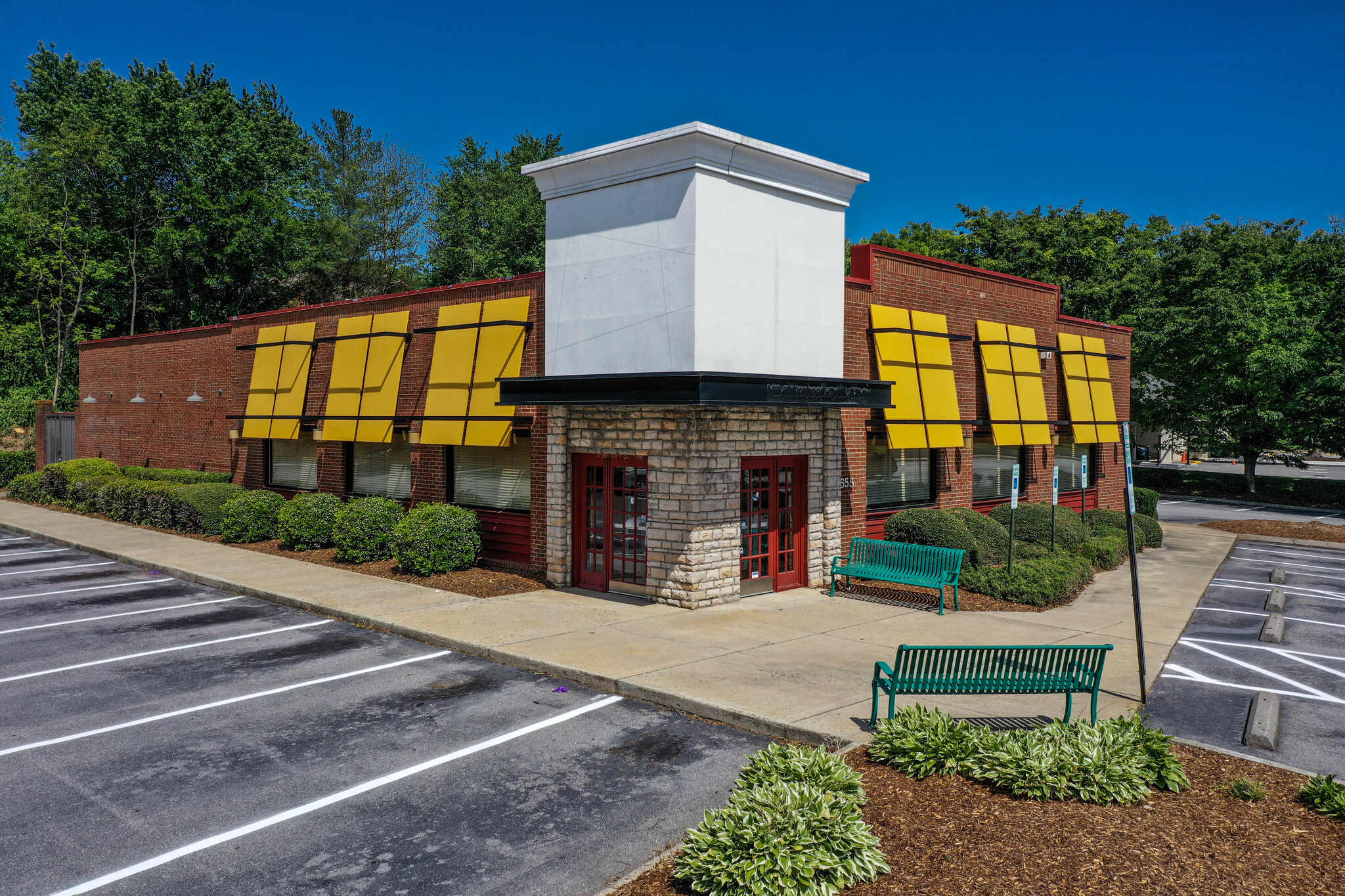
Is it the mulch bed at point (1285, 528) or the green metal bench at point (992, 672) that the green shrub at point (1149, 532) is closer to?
the mulch bed at point (1285, 528)

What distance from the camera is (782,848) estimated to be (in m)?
5.01

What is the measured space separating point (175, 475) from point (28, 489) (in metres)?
→ 8.76

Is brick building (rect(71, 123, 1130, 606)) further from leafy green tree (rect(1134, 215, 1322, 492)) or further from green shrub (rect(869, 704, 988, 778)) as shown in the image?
leafy green tree (rect(1134, 215, 1322, 492))

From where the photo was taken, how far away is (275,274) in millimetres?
49062

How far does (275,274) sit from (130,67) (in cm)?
1338

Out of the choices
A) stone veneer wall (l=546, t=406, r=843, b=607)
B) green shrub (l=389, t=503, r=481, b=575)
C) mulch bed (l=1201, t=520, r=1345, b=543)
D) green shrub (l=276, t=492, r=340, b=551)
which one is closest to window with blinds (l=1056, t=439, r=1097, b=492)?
mulch bed (l=1201, t=520, r=1345, b=543)

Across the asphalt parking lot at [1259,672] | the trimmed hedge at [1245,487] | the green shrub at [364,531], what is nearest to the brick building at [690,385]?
the green shrub at [364,531]

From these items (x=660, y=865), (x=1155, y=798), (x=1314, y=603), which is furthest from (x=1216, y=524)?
(x=660, y=865)

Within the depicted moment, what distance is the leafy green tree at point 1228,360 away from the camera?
111 feet

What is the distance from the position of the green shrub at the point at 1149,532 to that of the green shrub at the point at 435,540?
1620 cm

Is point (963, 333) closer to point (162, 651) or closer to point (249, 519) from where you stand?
point (162, 651)

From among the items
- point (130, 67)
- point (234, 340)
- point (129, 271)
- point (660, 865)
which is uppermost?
point (130, 67)

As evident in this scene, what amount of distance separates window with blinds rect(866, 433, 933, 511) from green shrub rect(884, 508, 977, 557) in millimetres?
906

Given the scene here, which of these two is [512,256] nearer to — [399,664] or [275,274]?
[275,274]
